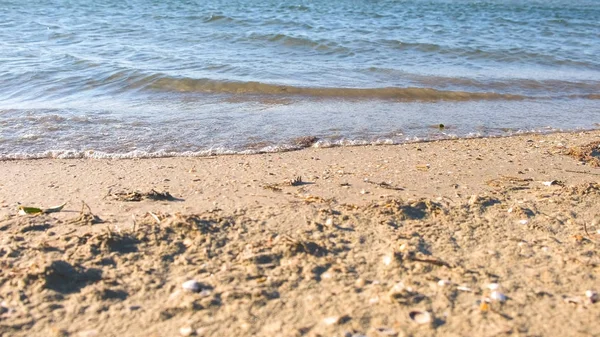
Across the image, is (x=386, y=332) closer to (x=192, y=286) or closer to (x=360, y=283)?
(x=360, y=283)

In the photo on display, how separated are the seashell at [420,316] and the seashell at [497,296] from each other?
0.34 metres

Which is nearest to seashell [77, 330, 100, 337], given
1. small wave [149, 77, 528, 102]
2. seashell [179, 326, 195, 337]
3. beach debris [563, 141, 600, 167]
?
seashell [179, 326, 195, 337]

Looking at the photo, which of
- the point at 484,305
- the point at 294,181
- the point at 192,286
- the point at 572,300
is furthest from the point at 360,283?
the point at 294,181

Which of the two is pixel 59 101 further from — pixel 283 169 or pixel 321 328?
pixel 321 328

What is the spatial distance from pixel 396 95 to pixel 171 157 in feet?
12.8

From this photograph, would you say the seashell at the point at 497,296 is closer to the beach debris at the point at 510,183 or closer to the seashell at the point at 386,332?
the seashell at the point at 386,332

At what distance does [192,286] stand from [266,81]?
611 centimetres

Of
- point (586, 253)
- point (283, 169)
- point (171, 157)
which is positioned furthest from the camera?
point (171, 157)

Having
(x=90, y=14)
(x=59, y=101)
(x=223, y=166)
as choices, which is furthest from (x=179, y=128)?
(x=90, y=14)

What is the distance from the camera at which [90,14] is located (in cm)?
1576

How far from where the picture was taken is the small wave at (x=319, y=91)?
799 cm

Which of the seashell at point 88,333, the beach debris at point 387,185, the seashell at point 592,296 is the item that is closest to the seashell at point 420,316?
the seashell at point 592,296

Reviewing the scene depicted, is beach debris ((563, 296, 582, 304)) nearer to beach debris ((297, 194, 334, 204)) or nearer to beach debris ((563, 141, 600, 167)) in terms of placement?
beach debris ((297, 194, 334, 204))

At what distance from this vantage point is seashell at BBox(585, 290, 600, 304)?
8.58ft
